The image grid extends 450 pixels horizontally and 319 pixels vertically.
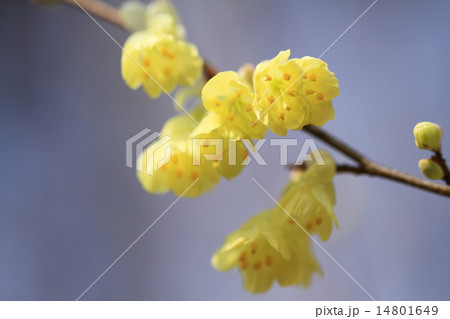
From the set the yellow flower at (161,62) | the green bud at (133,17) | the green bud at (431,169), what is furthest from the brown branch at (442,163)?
the green bud at (133,17)

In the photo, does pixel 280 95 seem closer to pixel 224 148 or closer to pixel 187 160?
pixel 224 148

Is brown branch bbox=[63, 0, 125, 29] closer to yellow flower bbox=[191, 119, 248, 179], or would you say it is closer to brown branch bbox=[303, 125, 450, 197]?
yellow flower bbox=[191, 119, 248, 179]

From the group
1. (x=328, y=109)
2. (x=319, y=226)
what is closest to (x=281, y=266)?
(x=319, y=226)

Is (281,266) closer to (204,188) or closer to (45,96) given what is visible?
(204,188)

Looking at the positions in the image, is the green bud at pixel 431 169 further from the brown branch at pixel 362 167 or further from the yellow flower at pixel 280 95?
the yellow flower at pixel 280 95

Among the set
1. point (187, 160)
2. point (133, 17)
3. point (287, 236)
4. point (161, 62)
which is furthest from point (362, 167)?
point (133, 17)

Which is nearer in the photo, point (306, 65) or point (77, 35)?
point (306, 65)
